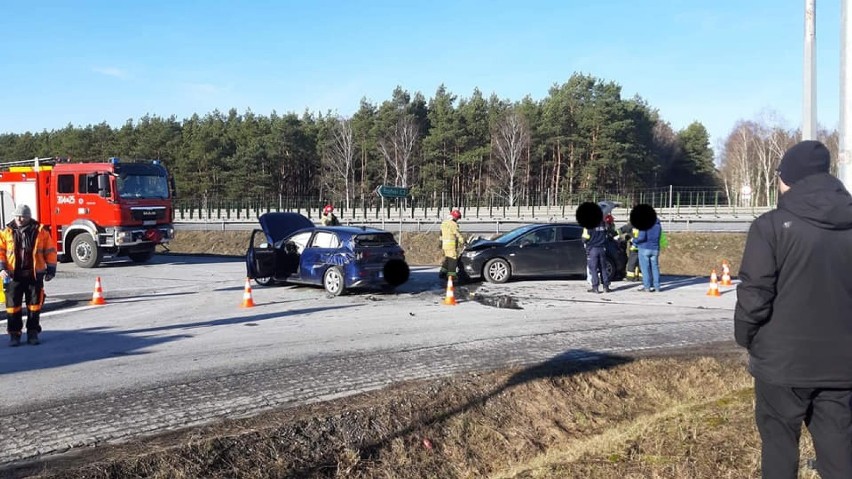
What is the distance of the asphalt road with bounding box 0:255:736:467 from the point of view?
6.09 metres

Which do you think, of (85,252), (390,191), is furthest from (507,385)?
(85,252)

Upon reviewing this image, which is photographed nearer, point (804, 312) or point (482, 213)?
point (804, 312)

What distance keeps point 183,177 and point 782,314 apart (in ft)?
220

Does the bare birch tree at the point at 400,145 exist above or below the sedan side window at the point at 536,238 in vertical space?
above

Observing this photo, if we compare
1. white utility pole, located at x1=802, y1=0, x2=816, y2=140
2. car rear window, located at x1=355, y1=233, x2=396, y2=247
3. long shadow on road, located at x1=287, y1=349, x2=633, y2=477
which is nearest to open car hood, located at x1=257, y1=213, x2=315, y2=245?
car rear window, located at x1=355, y1=233, x2=396, y2=247

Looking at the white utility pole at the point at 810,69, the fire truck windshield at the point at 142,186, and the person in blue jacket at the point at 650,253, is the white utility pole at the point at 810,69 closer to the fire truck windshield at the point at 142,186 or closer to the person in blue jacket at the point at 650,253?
the person in blue jacket at the point at 650,253

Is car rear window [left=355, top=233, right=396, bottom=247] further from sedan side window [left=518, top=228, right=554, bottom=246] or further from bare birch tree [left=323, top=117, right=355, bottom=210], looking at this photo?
bare birch tree [left=323, top=117, right=355, bottom=210]

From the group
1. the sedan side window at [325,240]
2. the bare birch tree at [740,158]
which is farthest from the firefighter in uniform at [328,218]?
the bare birch tree at [740,158]

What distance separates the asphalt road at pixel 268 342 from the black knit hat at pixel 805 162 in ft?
15.1

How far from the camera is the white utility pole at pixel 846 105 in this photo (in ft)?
20.3

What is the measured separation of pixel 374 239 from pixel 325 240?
3.47 ft

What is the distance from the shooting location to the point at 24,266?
8.78m

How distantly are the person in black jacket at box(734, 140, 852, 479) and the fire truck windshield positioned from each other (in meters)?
19.0

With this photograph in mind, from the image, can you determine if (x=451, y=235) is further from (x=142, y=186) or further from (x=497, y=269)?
(x=142, y=186)
